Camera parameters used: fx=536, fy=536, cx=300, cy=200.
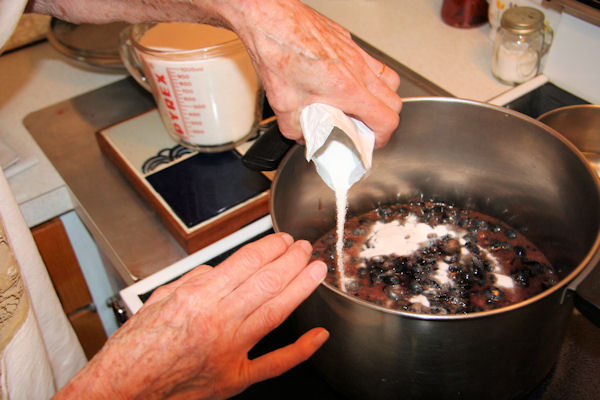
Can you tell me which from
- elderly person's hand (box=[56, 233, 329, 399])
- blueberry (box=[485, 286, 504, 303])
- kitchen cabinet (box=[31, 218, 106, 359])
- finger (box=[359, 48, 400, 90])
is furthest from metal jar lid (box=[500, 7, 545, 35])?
kitchen cabinet (box=[31, 218, 106, 359])

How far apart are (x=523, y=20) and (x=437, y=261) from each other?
1.63ft

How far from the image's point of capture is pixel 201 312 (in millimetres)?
516

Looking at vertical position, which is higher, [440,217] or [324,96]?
[324,96]

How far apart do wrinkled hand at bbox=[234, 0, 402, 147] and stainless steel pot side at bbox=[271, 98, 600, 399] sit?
11 centimetres

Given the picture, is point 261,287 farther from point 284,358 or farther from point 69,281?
point 69,281

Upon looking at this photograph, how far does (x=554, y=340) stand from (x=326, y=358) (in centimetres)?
25

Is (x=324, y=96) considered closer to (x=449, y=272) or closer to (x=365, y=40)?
(x=449, y=272)

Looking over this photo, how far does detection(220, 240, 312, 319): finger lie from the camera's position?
522 mm

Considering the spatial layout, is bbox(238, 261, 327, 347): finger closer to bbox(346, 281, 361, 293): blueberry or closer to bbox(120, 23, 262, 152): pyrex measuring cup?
bbox(346, 281, 361, 293): blueberry

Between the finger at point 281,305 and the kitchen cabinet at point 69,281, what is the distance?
68 cm

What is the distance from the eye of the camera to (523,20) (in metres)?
0.96

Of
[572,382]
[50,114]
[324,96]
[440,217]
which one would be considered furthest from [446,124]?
[50,114]

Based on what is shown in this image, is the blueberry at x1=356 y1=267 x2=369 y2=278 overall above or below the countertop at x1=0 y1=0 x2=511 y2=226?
below

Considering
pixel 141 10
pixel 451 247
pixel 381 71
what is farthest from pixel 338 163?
pixel 141 10
